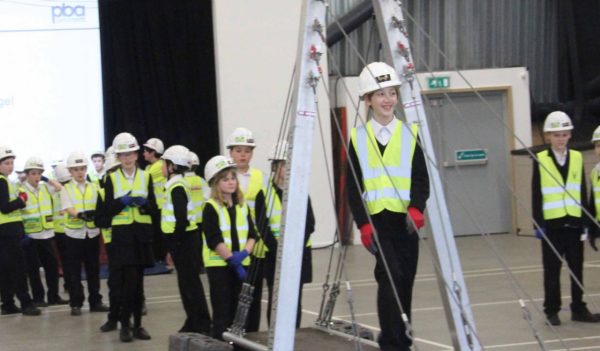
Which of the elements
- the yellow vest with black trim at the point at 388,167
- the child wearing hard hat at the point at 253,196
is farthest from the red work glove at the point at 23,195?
the yellow vest with black trim at the point at 388,167

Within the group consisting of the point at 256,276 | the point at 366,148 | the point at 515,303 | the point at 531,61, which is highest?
the point at 531,61

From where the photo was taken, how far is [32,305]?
1459 centimetres

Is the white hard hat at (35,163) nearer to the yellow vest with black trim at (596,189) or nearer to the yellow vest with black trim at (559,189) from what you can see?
the yellow vest with black trim at (559,189)

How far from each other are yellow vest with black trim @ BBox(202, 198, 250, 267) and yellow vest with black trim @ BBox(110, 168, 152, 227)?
215 centimetres

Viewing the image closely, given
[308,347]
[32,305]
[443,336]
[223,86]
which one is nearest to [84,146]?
[223,86]

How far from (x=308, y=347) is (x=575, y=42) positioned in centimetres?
1596

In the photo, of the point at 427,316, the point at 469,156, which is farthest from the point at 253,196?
the point at 469,156

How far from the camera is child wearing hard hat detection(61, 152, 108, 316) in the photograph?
14242 millimetres

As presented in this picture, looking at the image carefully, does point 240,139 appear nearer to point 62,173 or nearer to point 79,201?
point 79,201

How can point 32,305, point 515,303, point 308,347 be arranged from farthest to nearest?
point 32,305 → point 515,303 → point 308,347

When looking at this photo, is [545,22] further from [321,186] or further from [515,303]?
[515,303]

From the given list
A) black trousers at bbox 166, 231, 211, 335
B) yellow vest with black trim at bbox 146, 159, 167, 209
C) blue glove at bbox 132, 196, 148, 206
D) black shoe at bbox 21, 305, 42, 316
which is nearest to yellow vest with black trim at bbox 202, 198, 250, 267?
black trousers at bbox 166, 231, 211, 335

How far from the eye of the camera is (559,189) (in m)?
11.7

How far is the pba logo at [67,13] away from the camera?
734 inches
